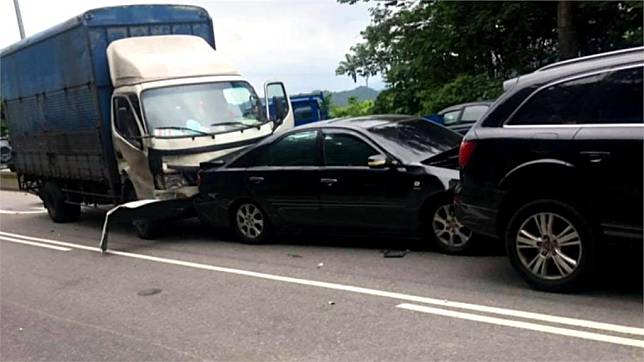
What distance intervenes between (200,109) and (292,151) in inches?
86.0

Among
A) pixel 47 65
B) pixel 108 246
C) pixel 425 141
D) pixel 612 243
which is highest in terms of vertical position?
pixel 47 65

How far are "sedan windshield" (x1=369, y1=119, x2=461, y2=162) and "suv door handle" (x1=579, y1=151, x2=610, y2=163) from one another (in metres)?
2.21

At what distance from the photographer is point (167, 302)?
6.20 m

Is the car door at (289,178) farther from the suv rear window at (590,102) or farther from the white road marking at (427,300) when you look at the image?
the suv rear window at (590,102)

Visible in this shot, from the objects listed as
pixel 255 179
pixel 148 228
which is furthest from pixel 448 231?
pixel 148 228

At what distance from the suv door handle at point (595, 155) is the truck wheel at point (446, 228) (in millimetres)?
1848

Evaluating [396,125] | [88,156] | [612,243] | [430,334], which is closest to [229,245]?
[396,125]

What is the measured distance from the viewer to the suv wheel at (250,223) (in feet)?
26.9

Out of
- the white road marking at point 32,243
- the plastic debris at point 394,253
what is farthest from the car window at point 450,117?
the white road marking at point 32,243

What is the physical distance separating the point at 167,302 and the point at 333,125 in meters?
2.69

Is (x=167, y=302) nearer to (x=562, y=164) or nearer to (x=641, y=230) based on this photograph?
(x=562, y=164)

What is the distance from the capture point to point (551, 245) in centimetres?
516

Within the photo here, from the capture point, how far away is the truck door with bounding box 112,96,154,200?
930cm

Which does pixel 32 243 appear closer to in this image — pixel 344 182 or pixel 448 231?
pixel 344 182
